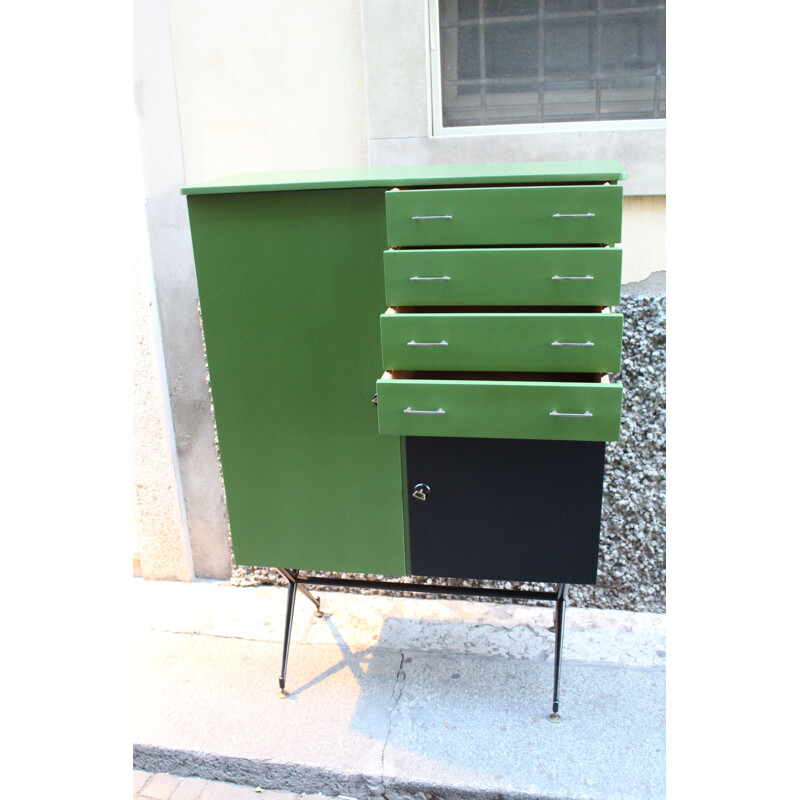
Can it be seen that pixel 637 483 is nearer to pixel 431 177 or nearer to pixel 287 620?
pixel 287 620

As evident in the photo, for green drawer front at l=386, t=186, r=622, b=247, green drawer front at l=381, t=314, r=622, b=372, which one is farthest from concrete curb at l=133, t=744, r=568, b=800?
green drawer front at l=386, t=186, r=622, b=247

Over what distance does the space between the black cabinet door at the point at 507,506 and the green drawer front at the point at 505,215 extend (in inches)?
23.9

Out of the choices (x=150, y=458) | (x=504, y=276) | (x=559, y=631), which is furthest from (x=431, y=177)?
(x=150, y=458)

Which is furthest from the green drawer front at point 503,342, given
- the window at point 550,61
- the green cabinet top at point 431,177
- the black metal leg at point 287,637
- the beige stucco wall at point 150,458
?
the beige stucco wall at point 150,458

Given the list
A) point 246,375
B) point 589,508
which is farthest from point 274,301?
point 589,508

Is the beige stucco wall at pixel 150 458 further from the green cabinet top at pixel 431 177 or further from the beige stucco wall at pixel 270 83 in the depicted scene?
the green cabinet top at pixel 431 177

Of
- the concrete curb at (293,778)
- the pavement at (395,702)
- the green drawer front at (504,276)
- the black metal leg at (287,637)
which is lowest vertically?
the concrete curb at (293,778)

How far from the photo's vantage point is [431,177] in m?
2.20

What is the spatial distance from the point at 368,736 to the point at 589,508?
3.67 feet

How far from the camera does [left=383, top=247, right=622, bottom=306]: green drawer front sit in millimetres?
2055

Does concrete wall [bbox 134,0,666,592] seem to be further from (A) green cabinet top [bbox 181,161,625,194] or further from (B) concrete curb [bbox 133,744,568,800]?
(B) concrete curb [bbox 133,744,568,800]

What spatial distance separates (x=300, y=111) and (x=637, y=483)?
6.54 ft

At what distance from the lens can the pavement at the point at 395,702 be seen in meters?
2.50

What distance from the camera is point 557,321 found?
2051 mm
